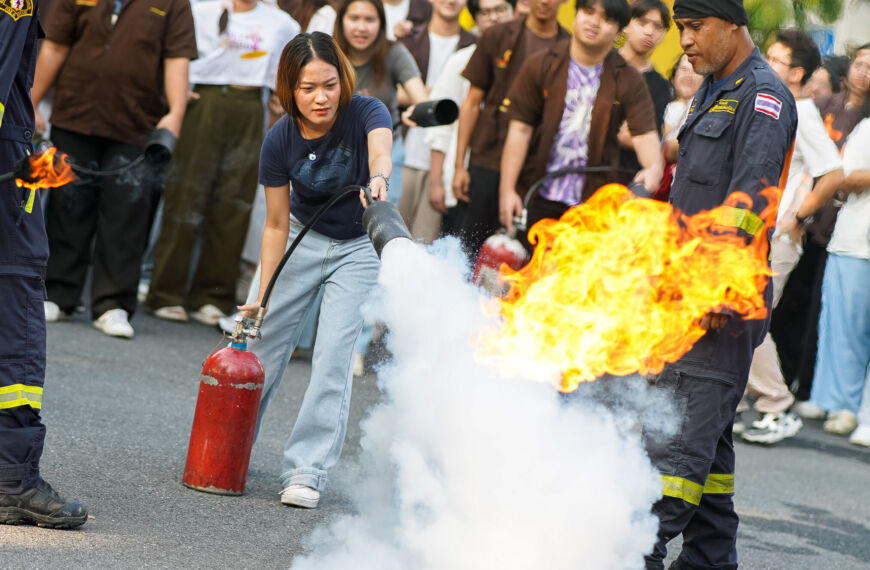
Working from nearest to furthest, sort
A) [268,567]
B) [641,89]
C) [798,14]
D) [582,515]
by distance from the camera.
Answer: [582,515], [268,567], [641,89], [798,14]

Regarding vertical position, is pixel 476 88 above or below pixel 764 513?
above

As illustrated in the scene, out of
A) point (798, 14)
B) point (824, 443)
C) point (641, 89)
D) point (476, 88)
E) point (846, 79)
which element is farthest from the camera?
point (798, 14)

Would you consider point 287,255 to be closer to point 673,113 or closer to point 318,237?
point 318,237

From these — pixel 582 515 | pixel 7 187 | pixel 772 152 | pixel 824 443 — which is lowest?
pixel 824 443

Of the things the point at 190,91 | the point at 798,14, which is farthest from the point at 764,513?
the point at 798,14

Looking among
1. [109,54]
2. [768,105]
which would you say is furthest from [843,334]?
[109,54]

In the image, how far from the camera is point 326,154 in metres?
5.02

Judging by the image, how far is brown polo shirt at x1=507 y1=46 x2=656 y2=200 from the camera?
685 cm

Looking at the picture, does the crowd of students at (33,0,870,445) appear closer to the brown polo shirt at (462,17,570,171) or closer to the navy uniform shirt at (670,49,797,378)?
the brown polo shirt at (462,17,570,171)

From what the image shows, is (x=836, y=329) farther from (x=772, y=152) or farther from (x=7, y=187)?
(x=7, y=187)

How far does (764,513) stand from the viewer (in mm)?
6043

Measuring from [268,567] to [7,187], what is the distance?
1637mm

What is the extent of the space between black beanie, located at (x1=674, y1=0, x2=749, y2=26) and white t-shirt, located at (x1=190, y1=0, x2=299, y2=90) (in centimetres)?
456

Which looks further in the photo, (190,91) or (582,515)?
(190,91)
